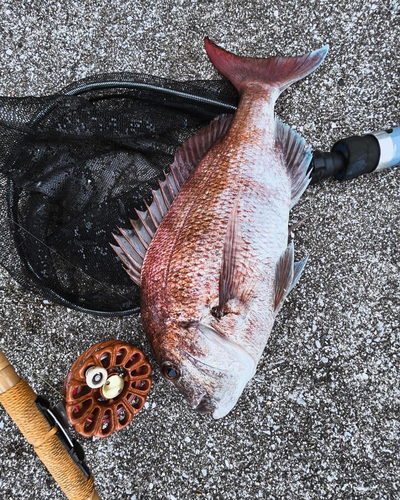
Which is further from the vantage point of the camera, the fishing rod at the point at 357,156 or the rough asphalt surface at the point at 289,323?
the rough asphalt surface at the point at 289,323

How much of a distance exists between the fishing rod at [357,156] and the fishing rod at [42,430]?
4.64 feet

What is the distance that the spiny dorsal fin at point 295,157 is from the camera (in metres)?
1.56

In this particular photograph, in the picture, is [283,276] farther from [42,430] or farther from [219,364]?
[42,430]

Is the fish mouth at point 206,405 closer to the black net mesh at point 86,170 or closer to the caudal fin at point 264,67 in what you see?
the black net mesh at point 86,170

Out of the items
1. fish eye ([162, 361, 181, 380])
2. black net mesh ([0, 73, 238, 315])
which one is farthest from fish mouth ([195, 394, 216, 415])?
black net mesh ([0, 73, 238, 315])

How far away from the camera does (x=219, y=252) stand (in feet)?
4.44

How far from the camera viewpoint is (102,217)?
1.56 metres

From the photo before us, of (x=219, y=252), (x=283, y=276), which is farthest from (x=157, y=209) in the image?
(x=283, y=276)

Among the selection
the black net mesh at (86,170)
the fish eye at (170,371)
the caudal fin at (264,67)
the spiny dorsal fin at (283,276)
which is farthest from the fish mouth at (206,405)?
the caudal fin at (264,67)

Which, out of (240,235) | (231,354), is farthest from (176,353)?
(240,235)

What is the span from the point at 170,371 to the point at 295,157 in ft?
→ 3.30

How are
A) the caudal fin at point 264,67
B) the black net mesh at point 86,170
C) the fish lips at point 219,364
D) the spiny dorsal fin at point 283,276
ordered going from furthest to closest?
1. the caudal fin at point 264,67
2. the black net mesh at point 86,170
3. the spiny dorsal fin at point 283,276
4. the fish lips at point 219,364

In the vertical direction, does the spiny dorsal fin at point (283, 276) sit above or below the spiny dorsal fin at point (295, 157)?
below

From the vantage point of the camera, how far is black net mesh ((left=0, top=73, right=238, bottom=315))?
1.55 meters
